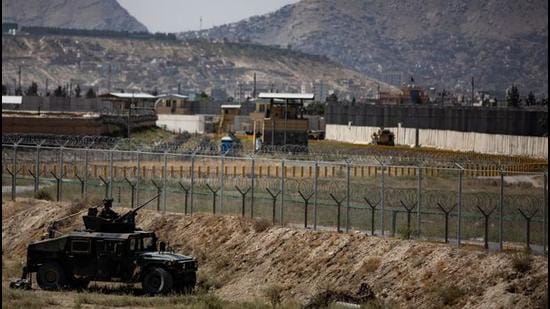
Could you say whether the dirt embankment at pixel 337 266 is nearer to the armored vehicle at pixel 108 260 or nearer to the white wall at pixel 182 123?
the armored vehicle at pixel 108 260

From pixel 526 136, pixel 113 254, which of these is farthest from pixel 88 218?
pixel 526 136

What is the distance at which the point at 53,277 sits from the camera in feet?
123

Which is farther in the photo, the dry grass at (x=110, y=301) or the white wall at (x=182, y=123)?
the white wall at (x=182, y=123)

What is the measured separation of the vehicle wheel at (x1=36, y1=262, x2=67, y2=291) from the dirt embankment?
4050 millimetres

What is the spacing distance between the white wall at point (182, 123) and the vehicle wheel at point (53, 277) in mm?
92377

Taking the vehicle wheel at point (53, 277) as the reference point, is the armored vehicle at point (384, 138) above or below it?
above

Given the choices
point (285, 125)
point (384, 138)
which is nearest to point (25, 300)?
point (285, 125)

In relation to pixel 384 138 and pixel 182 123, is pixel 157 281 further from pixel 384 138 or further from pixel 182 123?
pixel 182 123

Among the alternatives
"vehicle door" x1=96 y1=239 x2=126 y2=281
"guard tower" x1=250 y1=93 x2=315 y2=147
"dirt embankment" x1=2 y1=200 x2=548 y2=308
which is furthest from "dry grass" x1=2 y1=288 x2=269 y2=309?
"guard tower" x1=250 y1=93 x2=315 y2=147

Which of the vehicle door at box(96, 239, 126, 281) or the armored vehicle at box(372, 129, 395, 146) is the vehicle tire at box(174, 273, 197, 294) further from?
the armored vehicle at box(372, 129, 395, 146)

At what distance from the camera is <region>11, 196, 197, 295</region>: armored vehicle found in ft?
118

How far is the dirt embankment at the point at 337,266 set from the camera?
32156 millimetres

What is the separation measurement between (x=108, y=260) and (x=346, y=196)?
7.80 meters

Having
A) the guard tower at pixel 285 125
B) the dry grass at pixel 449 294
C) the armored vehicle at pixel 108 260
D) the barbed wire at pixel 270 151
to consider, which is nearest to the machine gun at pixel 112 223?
the armored vehicle at pixel 108 260
